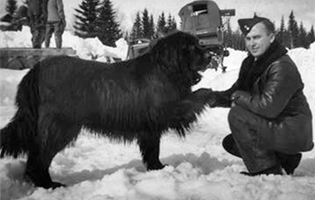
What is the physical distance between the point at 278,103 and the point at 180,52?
0.97 metres

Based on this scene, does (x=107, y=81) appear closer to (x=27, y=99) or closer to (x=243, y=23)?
(x=27, y=99)

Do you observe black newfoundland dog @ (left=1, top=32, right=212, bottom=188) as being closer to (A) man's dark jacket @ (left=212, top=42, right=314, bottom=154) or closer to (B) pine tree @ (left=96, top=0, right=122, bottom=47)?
(A) man's dark jacket @ (left=212, top=42, right=314, bottom=154)

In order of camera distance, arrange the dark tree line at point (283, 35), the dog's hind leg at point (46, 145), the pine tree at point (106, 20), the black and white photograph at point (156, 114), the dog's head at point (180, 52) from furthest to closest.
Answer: the dark tree line at point (283, 35) → the pine tree at point (106, 20) → the dog's head at point (180, 52) → the dog's hind leg at point (46, 145) → the black and white photograph at point (156, 114)

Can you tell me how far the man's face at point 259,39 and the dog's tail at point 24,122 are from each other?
1.73m

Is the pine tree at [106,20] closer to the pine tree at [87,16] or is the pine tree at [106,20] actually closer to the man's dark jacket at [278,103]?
the pine tree at [87,16]

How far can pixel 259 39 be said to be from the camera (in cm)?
294

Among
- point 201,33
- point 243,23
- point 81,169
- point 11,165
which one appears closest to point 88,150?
point 81,169

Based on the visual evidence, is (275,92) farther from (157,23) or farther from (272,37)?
(157,23)

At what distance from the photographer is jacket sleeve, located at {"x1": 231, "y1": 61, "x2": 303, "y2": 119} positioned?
2.74 m

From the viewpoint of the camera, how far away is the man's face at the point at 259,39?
290 cm

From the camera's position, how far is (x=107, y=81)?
3027mm

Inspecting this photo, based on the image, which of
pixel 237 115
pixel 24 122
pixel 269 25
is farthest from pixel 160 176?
pixel 269 25

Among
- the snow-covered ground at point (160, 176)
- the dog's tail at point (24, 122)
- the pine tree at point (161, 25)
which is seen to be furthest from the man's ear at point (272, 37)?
the dog's tail at point (24, 122)

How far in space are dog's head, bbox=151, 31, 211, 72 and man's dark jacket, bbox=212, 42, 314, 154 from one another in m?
0.49
